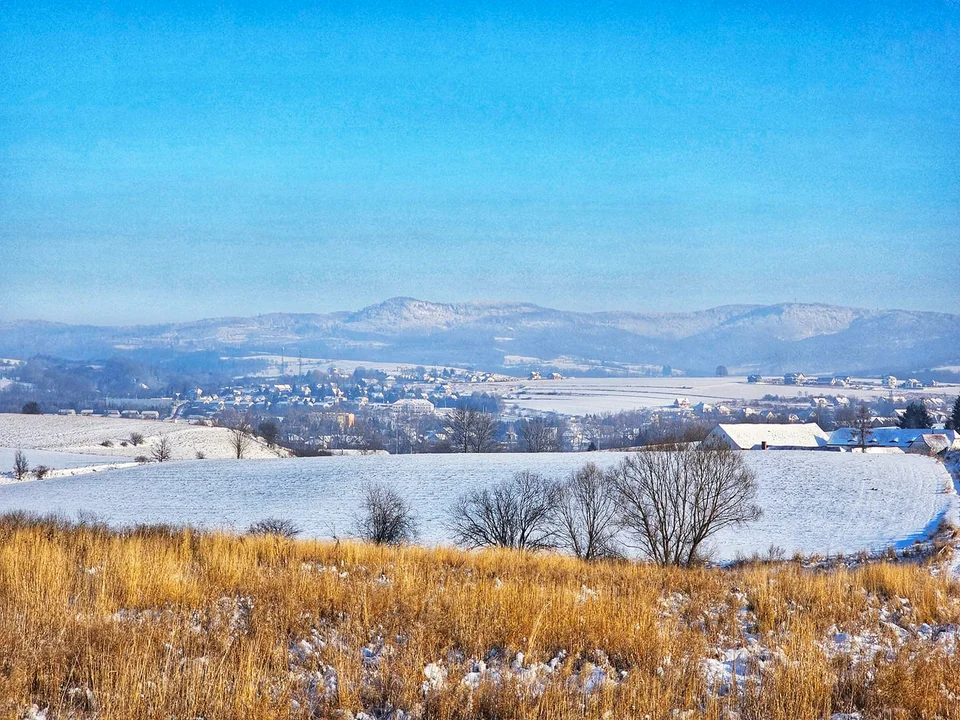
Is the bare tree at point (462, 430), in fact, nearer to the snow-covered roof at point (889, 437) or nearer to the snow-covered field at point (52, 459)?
the snow-covered field at point (52, 459)

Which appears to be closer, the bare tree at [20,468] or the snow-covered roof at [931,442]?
the bare tree at [20,468]

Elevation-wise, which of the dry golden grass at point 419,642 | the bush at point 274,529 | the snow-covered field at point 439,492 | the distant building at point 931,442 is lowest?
the distant building at point 931,442

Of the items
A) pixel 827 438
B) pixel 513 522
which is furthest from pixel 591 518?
pixel 827 438

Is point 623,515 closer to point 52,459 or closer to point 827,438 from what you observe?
point 52,459

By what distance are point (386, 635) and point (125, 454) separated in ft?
279

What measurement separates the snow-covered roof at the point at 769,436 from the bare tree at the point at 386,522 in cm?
7177

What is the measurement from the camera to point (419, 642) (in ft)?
20.7

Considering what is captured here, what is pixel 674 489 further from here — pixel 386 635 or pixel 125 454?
pixel 125 454

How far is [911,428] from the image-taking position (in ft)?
376

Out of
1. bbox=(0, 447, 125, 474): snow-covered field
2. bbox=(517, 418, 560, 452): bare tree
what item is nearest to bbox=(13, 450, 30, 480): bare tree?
bbox=(0, 447, 125, 474): snow-covered field

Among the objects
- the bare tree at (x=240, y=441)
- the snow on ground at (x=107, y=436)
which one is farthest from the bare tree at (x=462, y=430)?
the bare tree at (x=240, y=441)

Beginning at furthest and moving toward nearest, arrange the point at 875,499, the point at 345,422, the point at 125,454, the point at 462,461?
the point at 345,422, the point at 125,454, the point at 462,461, the point at 875,499

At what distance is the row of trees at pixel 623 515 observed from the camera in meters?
34.4

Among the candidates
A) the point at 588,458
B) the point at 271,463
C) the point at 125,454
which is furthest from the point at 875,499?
the point at 125,454
